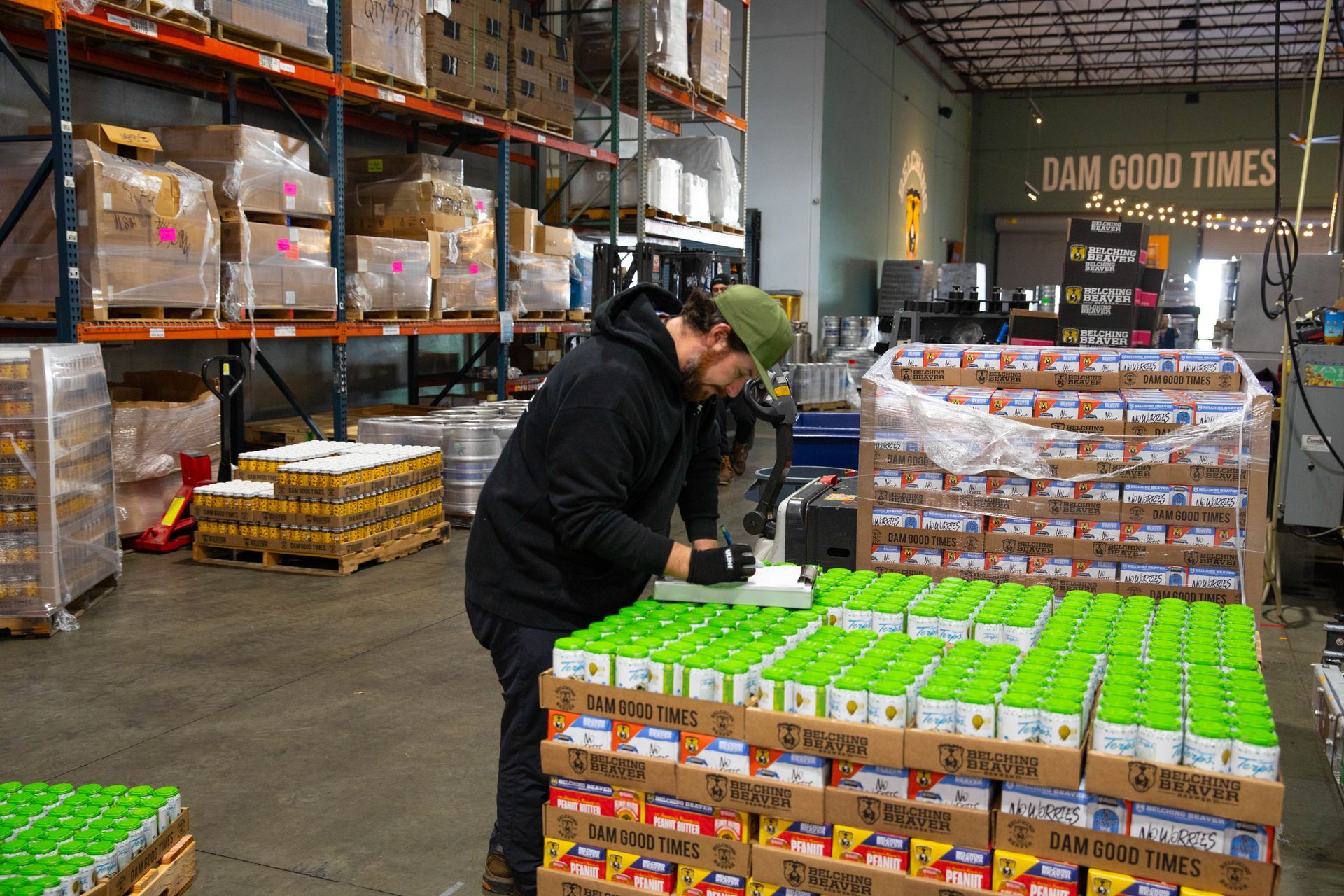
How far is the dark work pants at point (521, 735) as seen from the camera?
119 inches

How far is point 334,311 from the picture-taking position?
8922 mm

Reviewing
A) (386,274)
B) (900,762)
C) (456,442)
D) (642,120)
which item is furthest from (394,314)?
(900,762)

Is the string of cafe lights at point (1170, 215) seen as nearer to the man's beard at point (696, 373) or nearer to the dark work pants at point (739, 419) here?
the dark work pants at point (739, 419)

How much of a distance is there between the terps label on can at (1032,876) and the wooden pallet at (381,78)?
8.31 m

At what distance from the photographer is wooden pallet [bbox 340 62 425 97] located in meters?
8.81

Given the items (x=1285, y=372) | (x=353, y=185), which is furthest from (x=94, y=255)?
(x=1285, y=372)

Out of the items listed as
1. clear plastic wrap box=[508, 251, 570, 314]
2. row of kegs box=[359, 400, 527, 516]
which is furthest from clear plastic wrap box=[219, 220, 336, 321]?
clear plastic wrap box=[508, 251, 570, 314]

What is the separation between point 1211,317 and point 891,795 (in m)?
30.0

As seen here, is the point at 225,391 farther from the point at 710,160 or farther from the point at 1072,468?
the point at 710,160

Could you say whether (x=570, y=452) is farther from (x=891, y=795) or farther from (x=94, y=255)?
(x=94, y=255)

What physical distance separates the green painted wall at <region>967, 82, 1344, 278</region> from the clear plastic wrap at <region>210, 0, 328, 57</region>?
26.2m

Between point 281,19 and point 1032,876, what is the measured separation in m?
7.91

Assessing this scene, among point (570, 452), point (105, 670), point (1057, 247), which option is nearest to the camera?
point (570, 452)

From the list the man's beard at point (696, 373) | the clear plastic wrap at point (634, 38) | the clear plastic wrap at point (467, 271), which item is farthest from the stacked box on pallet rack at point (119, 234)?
the clear plastic wrap at point (634, 38)
